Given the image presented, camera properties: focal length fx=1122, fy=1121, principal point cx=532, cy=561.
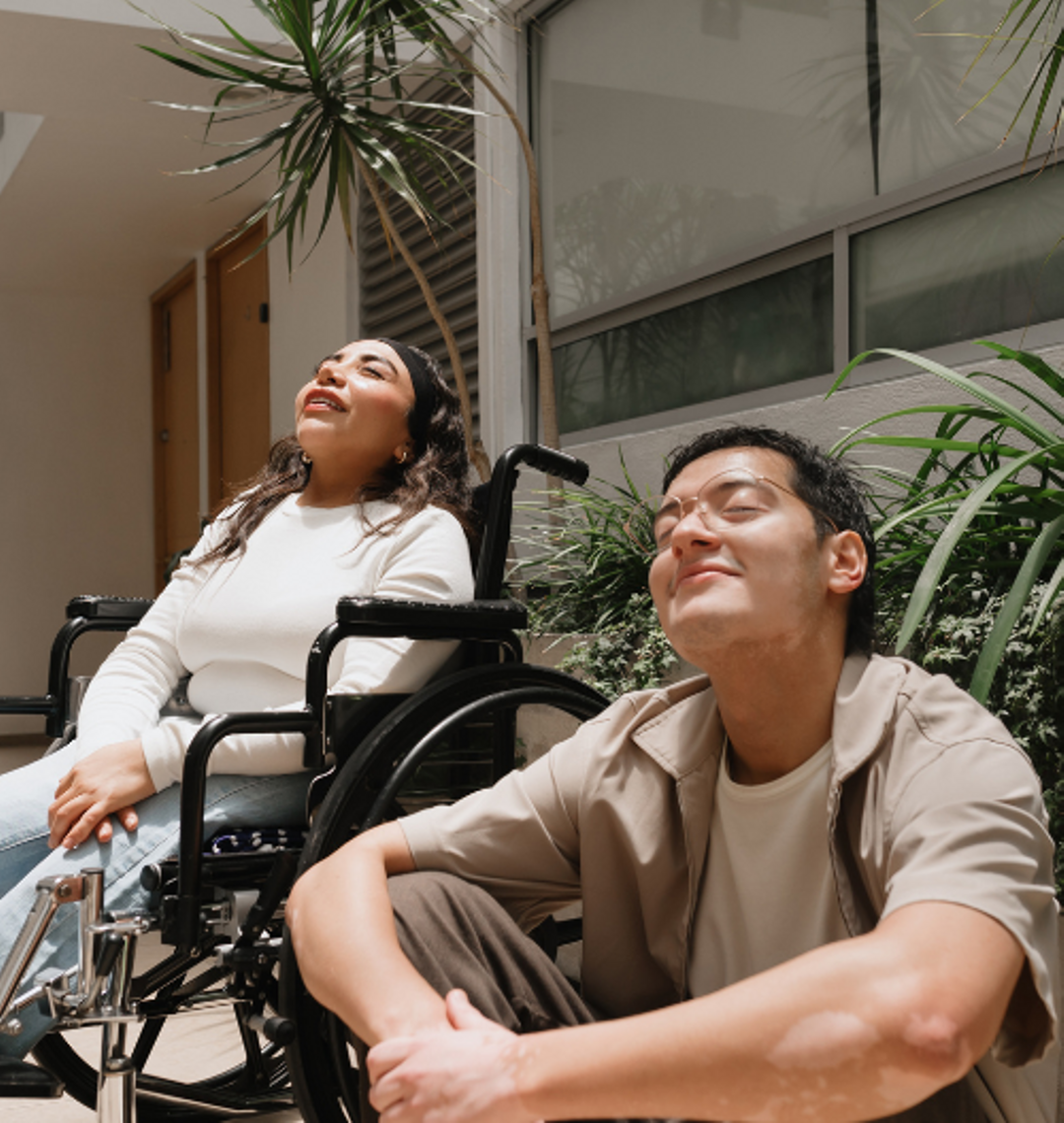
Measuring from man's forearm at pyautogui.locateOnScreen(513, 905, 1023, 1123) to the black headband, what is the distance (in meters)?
1.22

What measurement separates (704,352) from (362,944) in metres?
2.30

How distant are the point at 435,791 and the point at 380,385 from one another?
701 millimetres

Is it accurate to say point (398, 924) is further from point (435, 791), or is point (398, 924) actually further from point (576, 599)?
point (576, 599)

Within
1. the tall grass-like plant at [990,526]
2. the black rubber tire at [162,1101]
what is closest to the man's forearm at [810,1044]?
the tall grass-like plant at [990,526]

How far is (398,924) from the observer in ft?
3.35

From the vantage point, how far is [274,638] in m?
1.58

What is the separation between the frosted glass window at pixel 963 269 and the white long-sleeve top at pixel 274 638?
4.12ft

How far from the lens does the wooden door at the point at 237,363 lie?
18.5 ft

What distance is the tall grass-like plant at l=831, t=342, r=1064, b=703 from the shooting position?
1.31 metres

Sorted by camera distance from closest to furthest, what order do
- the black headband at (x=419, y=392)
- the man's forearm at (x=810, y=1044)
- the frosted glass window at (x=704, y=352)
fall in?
the man's forearm at (x=810, y=1044)
the black headband at (x=419, y=392)
the frosted glass window at (x=704, y=352)

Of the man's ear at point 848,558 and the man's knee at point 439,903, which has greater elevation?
the man's ear at point 848,558

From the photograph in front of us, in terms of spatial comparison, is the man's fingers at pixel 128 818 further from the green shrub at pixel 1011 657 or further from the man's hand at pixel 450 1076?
the green shrub at pixel 1011 657

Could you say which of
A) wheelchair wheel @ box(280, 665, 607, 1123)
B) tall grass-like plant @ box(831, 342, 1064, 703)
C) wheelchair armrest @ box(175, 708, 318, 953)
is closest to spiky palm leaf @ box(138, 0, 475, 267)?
tall grass-like plant @ box(831, 342, 1064, 703)

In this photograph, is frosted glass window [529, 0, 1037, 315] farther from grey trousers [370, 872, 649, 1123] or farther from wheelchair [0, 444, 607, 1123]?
grey trousers [370, 872, 649, 1123]
